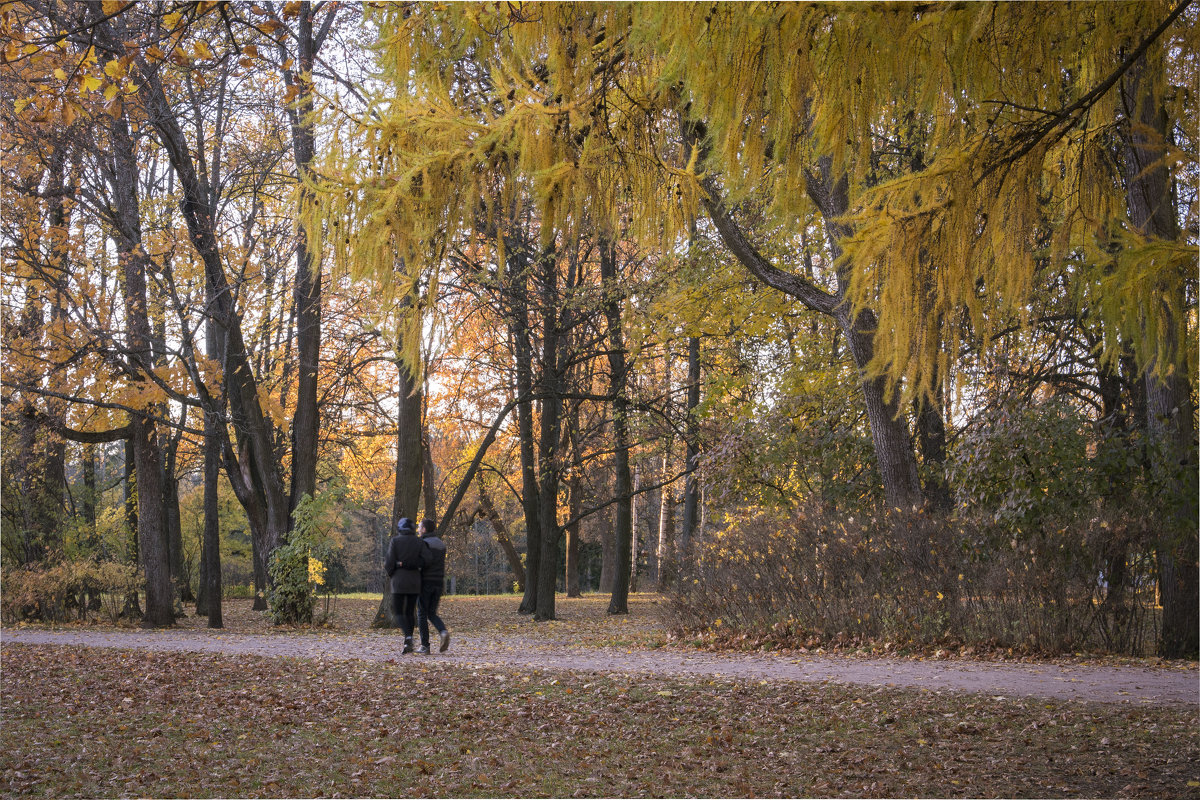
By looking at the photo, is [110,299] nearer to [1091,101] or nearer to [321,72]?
[321,72]

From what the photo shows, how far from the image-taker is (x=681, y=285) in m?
15.4

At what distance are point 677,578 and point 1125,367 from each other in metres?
6.39

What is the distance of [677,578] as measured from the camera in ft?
43.2

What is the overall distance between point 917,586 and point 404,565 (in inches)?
234

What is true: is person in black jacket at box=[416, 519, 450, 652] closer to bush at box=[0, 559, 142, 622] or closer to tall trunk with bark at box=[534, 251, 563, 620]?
tall trunk with bark at box=[534, 251, 563, 620]


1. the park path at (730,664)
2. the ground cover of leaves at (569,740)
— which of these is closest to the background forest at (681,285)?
the park path at (730,664)

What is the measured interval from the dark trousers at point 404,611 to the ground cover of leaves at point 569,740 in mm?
2282

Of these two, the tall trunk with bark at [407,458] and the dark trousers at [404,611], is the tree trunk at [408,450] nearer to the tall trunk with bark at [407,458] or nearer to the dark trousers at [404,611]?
the tall trunk with bark at [407,458]

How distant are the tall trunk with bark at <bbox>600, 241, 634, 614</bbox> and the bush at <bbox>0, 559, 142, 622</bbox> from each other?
959 cm

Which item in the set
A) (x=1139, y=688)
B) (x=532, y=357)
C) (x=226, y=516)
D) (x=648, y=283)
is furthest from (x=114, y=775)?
(x=226, y=516)

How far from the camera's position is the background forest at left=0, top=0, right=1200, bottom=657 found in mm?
4617

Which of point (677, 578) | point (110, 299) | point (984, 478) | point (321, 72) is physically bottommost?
point (677, 578)

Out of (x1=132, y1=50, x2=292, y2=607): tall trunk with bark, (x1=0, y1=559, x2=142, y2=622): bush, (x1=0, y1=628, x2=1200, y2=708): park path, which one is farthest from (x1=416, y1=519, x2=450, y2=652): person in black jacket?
(x1=0, y1=559, x2=142, y2=622): bush

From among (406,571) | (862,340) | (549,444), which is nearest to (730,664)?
(406,571)
